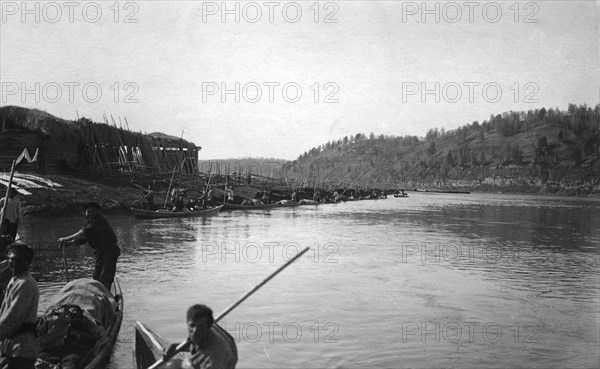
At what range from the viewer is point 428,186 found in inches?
6939

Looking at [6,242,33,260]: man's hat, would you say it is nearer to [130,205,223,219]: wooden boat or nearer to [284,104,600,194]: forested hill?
[130,205,223,219]: wooden boat

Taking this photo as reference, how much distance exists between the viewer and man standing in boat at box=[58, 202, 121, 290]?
897 centimetres

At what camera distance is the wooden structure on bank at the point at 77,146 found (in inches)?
1107

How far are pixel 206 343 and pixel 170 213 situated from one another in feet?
85.1

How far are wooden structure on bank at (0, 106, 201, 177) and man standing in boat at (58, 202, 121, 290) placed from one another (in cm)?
2112

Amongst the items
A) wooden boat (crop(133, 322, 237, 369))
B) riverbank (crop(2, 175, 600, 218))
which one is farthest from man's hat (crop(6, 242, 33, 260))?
riverbank (crop(2, 175, 600, 218))

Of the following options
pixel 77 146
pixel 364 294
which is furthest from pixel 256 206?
pixel 364 294

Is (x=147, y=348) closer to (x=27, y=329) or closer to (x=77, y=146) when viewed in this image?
(x=27, y=329)

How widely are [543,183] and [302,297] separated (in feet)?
496

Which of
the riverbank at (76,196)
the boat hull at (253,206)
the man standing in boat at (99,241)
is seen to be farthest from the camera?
the boat hull at (253,206)

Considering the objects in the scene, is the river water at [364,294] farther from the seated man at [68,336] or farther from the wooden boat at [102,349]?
the seated man at [68,336]

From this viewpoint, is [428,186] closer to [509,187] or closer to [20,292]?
[509,187]

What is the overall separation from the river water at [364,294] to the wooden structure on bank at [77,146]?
20.1 ft

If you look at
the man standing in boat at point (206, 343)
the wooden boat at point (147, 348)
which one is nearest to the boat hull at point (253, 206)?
the wooden boat at point (147, 348)
